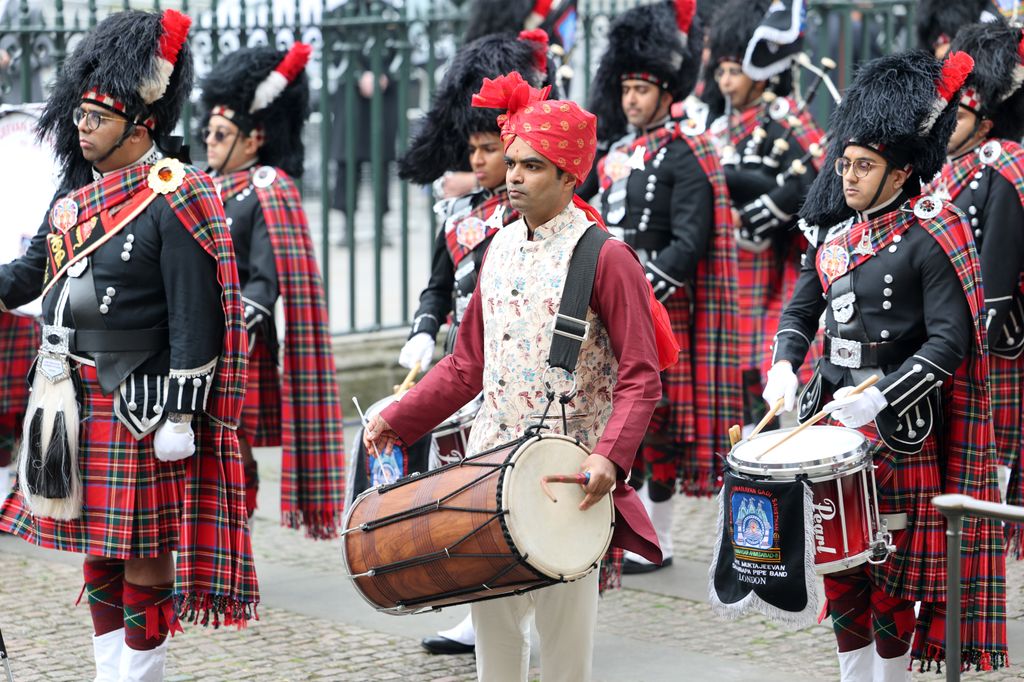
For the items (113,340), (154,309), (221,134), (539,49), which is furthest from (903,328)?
(221,134)

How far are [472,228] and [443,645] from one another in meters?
1.39

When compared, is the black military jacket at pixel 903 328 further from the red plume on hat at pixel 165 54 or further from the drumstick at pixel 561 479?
the red plume on hat at pixel 165 54

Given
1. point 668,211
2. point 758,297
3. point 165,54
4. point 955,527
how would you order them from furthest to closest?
1. point 758,297
2. point 668,211
3. point 165,54
4. point 955,527

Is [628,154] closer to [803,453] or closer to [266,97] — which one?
[266,97]

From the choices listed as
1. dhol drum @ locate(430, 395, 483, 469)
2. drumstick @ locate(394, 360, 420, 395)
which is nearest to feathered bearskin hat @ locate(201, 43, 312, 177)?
drumstick @ locate(394, 360, 420, 395)

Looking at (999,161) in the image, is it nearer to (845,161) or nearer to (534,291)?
(845,161)

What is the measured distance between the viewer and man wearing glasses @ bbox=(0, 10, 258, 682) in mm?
4605

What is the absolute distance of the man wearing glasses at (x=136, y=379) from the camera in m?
4.61

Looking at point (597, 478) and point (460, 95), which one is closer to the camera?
point (597, 478)

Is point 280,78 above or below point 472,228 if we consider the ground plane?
above

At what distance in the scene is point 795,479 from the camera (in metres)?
4.17

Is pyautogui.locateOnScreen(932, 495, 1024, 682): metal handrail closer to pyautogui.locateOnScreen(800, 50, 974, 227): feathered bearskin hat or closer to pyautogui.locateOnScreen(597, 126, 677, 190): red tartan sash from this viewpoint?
pyautogui.locateOnScreen(800, 50, 974, 227): feathered bearskin hat

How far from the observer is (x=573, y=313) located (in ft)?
13.1

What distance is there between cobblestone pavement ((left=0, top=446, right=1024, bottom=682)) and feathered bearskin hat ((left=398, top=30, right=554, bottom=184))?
5.51 ft
